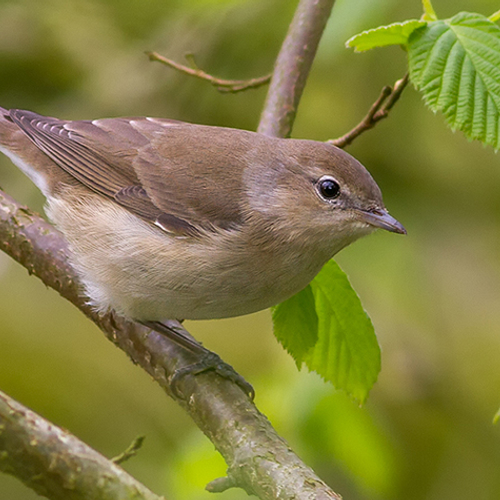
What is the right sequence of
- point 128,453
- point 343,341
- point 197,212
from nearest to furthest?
point 128,453 < point 343,341 < point 197,212

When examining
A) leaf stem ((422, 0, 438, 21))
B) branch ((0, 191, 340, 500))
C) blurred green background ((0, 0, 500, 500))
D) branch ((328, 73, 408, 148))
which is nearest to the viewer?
branch ((0, 191, 340, 500))

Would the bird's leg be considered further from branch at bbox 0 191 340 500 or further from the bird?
the bird

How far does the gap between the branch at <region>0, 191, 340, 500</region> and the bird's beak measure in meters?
0.88

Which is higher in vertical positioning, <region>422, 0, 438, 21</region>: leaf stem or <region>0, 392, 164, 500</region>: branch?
<region>422, 0, 438, 21</region>: leaf stem

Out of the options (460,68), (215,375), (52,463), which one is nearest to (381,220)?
(460,68)

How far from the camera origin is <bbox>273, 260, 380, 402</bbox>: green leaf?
286 centimetres

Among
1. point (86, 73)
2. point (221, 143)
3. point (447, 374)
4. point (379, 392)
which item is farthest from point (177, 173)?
point (86, 73)

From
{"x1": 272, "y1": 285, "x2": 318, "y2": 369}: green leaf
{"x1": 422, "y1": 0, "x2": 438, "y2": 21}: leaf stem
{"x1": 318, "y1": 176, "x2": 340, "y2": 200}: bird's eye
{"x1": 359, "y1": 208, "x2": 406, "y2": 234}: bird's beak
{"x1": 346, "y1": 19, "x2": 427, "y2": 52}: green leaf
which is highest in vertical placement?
{"x1": 422, "y1": 0, "x2": 438, "y2": 21}: leaf stem

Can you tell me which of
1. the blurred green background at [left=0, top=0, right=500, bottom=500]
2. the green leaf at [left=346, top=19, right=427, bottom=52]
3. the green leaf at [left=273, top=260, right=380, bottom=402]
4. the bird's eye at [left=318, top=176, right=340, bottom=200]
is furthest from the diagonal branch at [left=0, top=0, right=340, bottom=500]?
the blurred green background at [left=0, top=0, right=500, bottom=500]

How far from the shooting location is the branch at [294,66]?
3.52 m

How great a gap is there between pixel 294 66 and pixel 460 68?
3.66ft

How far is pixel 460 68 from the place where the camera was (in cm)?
265

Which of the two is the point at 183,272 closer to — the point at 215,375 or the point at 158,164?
the point at 215,375

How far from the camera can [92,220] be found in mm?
3277
